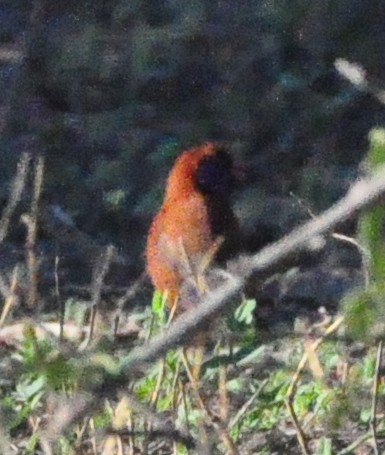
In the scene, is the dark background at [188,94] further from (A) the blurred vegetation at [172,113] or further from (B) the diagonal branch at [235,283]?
(B) the diagonal branch at [235,283]

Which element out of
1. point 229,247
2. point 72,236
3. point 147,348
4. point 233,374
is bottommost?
point 72,236

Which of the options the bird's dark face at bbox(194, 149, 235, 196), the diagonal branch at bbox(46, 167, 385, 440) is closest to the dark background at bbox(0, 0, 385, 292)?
the bird's dark face at bbox(194, 149, 235, 196)

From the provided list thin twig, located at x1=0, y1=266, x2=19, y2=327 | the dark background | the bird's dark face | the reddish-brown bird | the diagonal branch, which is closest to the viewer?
the diagonal branch

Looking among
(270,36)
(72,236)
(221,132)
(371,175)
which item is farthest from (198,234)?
(371,175)

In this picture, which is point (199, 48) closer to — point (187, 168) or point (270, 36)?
point (270, 36)

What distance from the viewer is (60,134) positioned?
6891mm

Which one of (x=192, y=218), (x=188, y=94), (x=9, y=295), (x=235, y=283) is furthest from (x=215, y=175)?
(x=235, y=283)

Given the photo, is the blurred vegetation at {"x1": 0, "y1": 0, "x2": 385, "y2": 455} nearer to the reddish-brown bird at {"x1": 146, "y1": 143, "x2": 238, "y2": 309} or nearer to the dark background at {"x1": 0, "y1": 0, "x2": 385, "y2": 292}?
the dark background at {"x1": 0, "y1": 0, "x2": 385, "y2": 292}

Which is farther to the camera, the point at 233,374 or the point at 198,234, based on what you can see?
the point at 198,234

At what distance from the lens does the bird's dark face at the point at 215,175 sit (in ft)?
16.5

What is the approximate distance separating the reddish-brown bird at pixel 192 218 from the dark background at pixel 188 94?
117cm

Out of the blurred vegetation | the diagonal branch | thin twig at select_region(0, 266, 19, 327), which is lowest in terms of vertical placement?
the blurred vegetation

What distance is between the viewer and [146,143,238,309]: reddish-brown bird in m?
4.29

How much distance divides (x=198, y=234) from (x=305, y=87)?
280 centimetres
